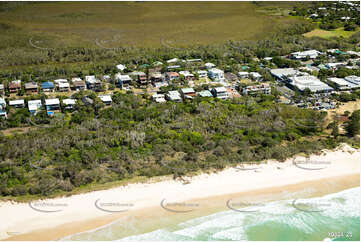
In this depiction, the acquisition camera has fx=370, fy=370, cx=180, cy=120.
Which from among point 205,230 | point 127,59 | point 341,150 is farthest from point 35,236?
point 127,59

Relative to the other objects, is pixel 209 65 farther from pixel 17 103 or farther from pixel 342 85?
pixel 17 103

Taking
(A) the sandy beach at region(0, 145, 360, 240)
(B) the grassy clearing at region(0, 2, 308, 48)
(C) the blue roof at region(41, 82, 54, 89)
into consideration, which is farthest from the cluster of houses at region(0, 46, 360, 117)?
(B) the grassy clearing at region(0, 2, 308, 48)

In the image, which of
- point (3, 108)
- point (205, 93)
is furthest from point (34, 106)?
point (205, 93)

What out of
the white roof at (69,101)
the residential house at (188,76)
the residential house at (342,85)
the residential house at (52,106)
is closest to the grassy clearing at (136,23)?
the residential house at (188,76)

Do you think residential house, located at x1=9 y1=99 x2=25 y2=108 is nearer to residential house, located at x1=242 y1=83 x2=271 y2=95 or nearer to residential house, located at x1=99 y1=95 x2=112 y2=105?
residential house, located at x1=99 y1=95 x2=112 y2=105

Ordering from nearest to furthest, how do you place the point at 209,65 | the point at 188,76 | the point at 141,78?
the point at 141,78 → the point at 188,76 → the point at 209,65

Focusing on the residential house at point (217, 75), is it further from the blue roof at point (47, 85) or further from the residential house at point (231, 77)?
the blue roof at point (47, 85)
